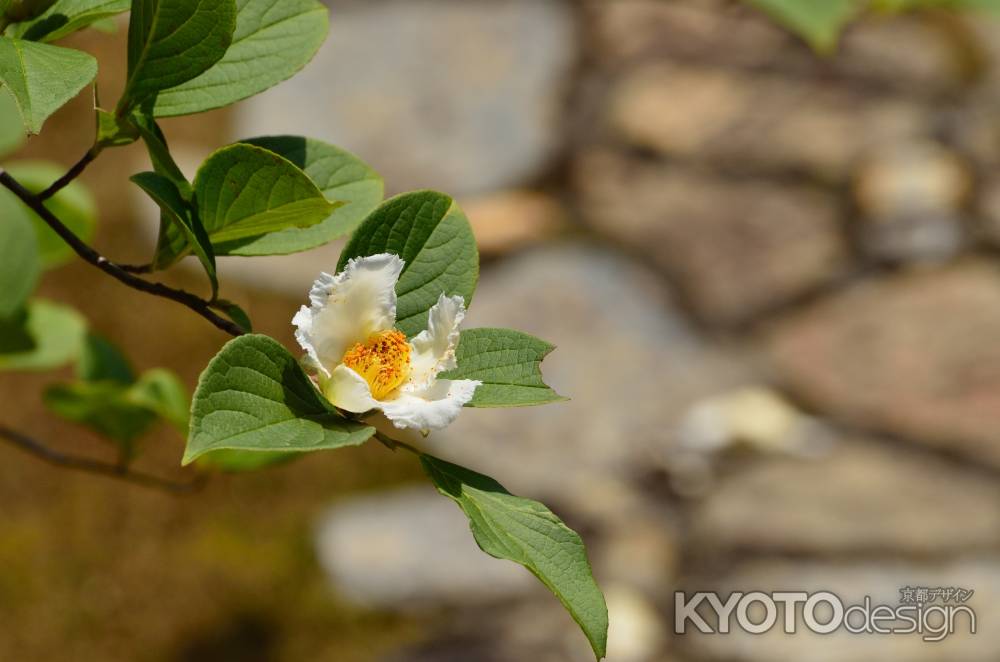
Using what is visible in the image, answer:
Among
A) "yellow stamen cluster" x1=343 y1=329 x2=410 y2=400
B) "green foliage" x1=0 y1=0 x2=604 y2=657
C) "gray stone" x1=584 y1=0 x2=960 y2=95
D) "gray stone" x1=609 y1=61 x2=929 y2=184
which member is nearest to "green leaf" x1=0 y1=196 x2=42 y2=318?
"green foliage" x1=0 y1=0 x2=604 y2=657

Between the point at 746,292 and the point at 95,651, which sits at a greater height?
the point at 746,292

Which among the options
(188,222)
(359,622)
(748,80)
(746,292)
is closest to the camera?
(188,222)

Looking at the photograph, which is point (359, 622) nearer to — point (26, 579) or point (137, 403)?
point (26, 579)

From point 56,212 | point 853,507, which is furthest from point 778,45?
point 56,212

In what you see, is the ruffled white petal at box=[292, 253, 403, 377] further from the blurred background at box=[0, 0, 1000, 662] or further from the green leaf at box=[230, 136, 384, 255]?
the blurred background at box=[0, 0, 1000, 662]

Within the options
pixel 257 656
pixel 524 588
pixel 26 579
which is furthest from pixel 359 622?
pixel 26 579

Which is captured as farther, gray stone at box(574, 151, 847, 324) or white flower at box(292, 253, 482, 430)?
gray stone at box(574, 151, 847, 324)
